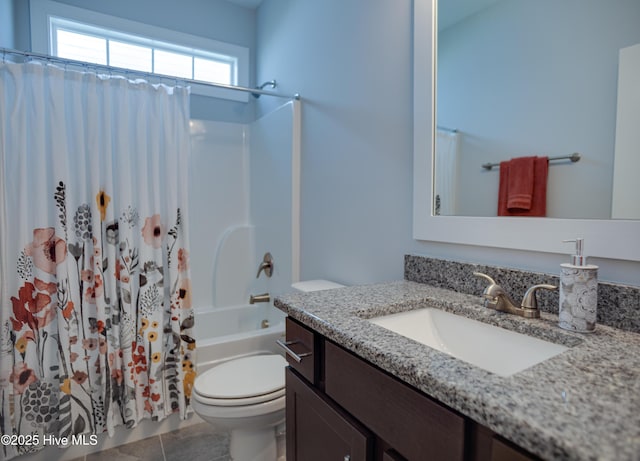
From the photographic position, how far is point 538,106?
3.15 ft

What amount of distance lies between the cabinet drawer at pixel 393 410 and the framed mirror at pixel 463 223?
1.92 ft

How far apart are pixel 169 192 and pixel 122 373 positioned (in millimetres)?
935

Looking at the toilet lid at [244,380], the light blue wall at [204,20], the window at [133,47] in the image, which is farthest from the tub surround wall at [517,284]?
the window at [133,47]

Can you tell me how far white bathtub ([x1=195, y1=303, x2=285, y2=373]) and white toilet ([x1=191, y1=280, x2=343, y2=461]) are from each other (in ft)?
1.06

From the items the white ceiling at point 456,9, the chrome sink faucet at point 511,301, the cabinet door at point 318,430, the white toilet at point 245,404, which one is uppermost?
the white ceiling at point 456,9

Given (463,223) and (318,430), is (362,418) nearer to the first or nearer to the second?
(318,430)

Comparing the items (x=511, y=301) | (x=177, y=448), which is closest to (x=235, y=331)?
(x=177, y=448)

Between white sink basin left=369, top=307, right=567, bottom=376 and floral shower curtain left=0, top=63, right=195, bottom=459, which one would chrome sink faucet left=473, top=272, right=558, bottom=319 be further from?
floral shower curtain left=0, top=63, right=195, bottom=459

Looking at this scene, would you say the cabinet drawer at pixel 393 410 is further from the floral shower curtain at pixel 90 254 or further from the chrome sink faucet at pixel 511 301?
the floral shower curtain at pixel 90 254

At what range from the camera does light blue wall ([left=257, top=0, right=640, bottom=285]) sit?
1.38m

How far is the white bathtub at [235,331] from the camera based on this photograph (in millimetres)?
1965

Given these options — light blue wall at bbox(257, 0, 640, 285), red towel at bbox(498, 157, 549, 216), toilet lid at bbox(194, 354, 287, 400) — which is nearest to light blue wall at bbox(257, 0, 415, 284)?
light blue wall at bbox(257, 0, 640, 285)

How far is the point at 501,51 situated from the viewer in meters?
1.05

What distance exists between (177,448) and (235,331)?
979 millimetres
